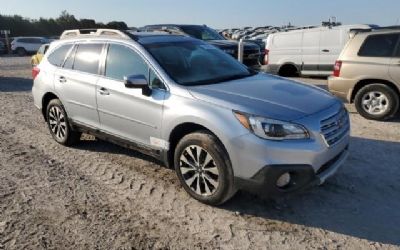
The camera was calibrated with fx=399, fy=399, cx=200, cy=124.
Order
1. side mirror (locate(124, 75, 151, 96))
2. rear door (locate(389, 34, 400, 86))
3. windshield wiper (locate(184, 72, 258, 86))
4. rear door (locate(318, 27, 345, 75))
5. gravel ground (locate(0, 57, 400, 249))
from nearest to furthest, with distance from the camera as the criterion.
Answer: gravel ground (locate(0, 57, 400, 249)) < side mirror (locate(124, 75, 151, 96)) < windshield wiper (locate(184, 72, 258, 86)) < rear door (locate(389, 34, 400, 86)) < rear door (locate(318, 27, 345, 75))

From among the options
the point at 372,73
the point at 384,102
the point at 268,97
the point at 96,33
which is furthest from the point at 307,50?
the point at 268,97

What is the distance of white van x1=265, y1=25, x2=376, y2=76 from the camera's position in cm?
1225

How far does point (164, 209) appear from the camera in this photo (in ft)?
13.5

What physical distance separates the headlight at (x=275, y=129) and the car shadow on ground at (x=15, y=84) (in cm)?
1067

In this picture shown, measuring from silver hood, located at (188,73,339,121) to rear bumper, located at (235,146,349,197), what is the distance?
46 centimetres

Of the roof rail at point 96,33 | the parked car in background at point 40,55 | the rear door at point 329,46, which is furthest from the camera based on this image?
the parked car in background at point 40,55

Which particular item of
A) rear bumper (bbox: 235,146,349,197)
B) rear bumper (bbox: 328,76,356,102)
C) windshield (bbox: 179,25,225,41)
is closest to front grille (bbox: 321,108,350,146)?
rear bumper (bbox: 235,146,349,197)

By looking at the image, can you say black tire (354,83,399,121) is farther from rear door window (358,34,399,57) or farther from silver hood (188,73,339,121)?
silver hood (188,73,339,121)

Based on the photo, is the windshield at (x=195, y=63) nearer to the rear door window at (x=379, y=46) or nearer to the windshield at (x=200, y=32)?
the rear door window at (x=379, y=46)

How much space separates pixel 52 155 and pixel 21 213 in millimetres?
1839

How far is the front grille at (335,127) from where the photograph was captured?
12.5 feet

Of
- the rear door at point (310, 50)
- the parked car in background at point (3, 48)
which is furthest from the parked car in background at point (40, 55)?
the parked car in background at point (3, 48)

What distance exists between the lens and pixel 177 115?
4148mm

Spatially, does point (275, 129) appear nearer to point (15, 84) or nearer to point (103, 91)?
point (103, 91)
